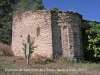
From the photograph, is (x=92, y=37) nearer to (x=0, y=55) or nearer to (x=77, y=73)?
(x=77, y=73)

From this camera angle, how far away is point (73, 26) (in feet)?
51.6

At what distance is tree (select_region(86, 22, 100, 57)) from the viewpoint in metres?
15.7

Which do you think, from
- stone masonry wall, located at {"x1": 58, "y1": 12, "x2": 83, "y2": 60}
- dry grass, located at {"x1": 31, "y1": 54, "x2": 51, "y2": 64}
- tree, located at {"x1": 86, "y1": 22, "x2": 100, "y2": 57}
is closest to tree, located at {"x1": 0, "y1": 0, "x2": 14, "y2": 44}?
dry grass, located at {"x1": 31, "y1": 54, "x2": 51, "y2": 64}

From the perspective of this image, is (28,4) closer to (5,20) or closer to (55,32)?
(5,20)

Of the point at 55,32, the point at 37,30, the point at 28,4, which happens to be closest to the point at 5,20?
the point at 28,4

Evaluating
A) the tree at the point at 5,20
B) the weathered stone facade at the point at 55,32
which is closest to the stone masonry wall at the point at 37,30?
the weathered stone facade at the point at 55,32

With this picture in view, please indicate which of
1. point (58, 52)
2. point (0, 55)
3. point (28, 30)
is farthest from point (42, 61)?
point (0, 55)

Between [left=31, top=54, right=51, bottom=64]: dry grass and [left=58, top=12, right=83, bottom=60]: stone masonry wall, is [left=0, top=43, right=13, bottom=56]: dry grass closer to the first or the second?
[left=31, top=54, right=51, bottom=64]: dry grass

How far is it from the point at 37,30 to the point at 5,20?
1283 centimetres

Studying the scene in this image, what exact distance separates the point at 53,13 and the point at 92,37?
3.84 m

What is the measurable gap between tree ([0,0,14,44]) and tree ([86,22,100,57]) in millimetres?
12020

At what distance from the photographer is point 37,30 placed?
1566 cm

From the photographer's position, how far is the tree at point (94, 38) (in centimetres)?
1566

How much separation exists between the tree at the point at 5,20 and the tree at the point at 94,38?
12020 mm
